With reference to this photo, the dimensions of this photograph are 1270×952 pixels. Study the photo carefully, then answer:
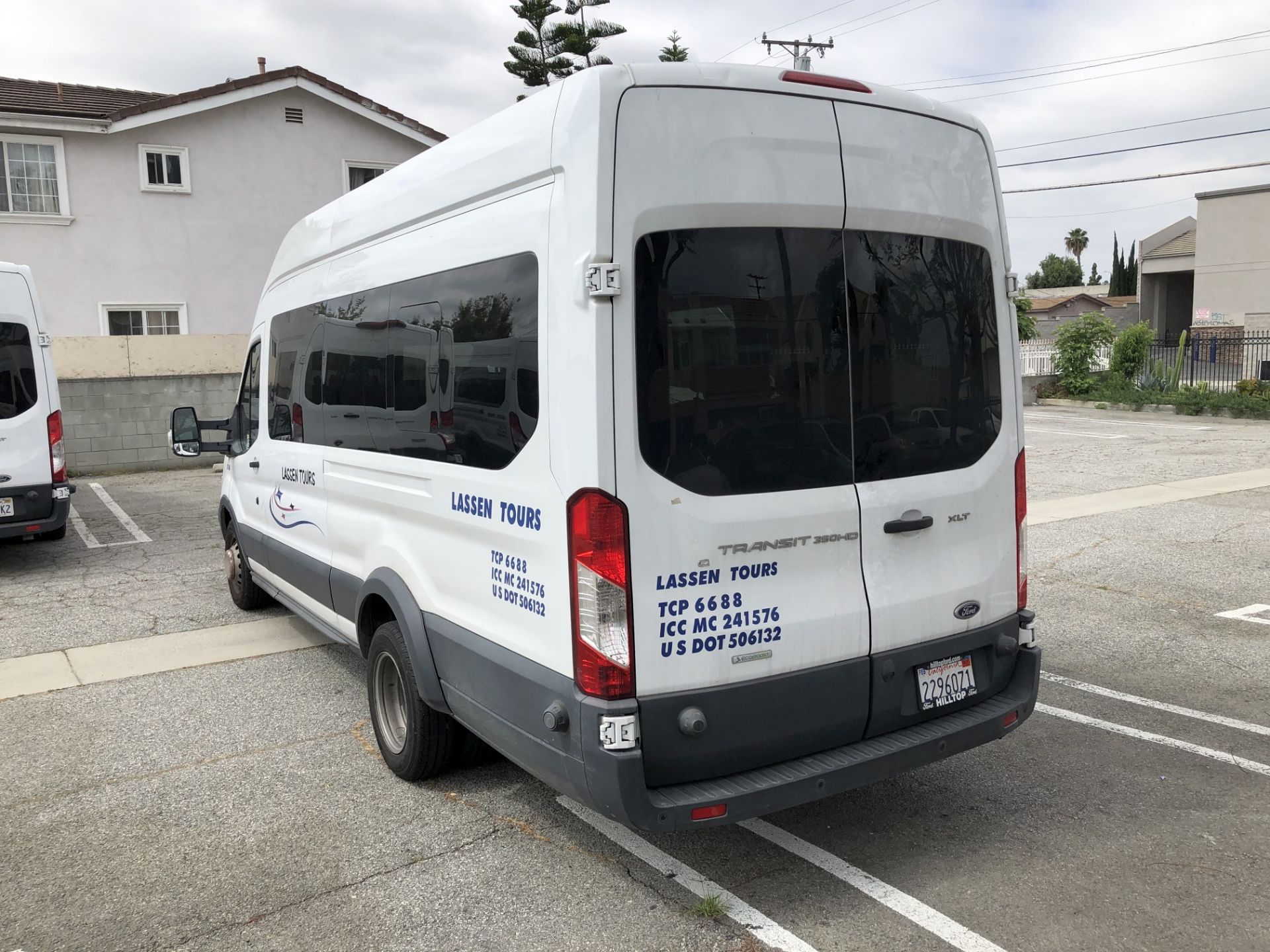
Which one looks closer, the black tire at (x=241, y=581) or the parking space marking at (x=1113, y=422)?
the black tire at (x=241, y=581)

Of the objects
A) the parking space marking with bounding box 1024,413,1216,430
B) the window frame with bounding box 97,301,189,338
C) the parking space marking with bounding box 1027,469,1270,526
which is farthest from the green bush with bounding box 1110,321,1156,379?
the window frame with bounding box 97,301,189,338

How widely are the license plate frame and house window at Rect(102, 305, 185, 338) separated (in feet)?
63.6

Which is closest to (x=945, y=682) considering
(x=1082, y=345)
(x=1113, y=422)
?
(x=1113, y=422)

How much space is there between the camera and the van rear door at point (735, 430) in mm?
3049

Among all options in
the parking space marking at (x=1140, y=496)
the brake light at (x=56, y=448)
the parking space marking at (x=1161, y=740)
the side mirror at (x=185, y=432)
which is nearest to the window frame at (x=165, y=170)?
the brake light at (x=56, y=448)

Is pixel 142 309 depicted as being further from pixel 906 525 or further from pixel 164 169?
pixel 906 525

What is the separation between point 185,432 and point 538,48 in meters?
28.6

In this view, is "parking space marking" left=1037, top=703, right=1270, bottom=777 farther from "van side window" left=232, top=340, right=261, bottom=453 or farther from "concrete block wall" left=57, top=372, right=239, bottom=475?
"concrete block wall" left=57, top=372, right=239, bottom=475

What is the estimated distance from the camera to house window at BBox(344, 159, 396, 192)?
2184 centimetres

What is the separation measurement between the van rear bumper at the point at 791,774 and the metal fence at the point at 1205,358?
76.5 ft

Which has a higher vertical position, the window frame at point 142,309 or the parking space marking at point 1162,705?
the window frame at point 142,309

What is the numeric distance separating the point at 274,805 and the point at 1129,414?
22.1 metres

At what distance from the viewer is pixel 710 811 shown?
10.2 feet

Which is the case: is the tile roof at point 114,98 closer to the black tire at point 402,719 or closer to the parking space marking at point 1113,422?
the parking space marking at point 1113,422
